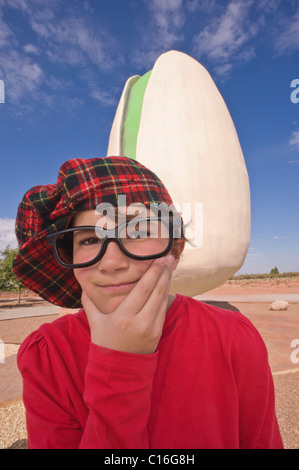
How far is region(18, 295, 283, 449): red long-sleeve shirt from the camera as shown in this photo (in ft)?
1.99

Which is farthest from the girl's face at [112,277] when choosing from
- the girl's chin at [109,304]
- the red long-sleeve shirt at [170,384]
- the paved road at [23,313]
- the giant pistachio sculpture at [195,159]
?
the paved road at [23,313]

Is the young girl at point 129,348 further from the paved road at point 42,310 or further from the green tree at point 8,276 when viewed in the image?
the green tree at point 8,276

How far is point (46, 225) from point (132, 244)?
1.20ft

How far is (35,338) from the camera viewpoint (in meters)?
0.82

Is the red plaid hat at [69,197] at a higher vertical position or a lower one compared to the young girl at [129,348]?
higher

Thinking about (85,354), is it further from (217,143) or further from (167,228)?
(217,143)

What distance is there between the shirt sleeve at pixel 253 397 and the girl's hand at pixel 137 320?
1.08 ft

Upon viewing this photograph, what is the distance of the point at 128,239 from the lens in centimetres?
78

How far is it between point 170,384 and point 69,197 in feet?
2.00

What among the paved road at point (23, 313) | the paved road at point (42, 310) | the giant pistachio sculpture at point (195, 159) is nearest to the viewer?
the giant pistachio sculpture at point (195, 159)

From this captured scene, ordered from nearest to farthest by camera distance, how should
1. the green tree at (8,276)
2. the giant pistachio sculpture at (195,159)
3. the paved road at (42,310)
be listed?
1. the giant pistachio sculpture at (195,159)
2. the paved road at (42,310)
3. the green tree at (8,276)

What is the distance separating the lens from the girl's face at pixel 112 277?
0.72m

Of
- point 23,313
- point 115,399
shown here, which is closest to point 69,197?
point 115,399

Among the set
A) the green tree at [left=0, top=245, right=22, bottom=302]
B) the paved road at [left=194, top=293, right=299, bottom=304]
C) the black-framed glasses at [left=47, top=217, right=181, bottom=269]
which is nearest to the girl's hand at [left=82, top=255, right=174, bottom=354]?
the black-framed glasses at [left=47, top=217, right=181, bottom=269]
